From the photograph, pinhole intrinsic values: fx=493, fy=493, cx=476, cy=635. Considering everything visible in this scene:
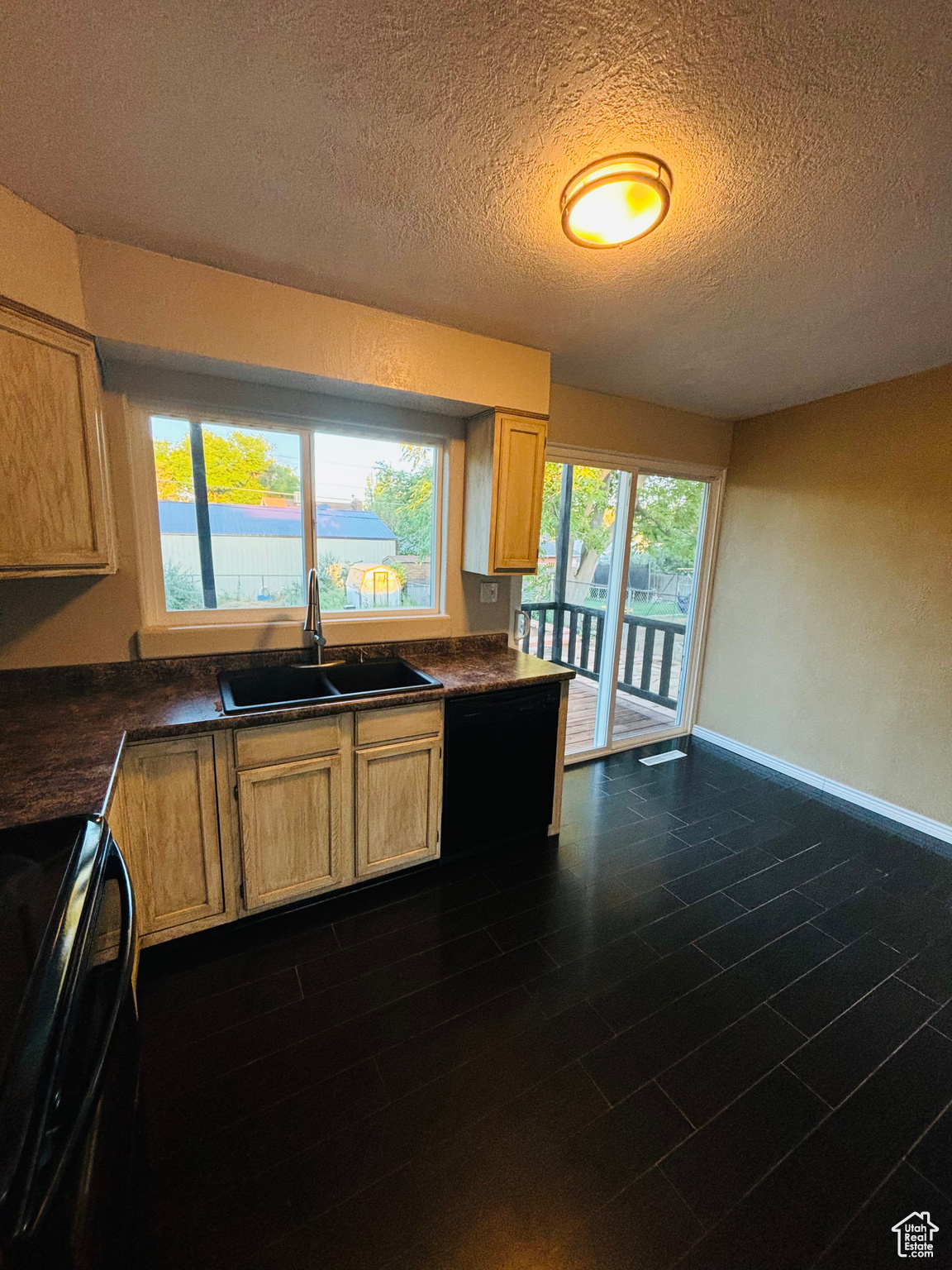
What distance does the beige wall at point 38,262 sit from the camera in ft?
4.58

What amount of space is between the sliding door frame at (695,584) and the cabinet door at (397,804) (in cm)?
153

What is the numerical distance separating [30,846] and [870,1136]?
2.18 metres

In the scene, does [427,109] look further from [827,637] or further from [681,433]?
[827,637]

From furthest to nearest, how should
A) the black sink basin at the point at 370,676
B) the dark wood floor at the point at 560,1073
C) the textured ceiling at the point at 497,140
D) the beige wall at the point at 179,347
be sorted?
the black sink basin at the point at 370,676
the beige wall at the point at 179,347
the dark wood floor at the point at 560,1073
the textured ceiling at the point at 497,140

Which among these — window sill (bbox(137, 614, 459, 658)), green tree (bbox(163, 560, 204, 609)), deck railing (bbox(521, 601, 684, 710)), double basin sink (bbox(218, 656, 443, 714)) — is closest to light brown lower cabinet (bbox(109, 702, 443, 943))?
double basin sink (bbox(218, 656, 443, 714))

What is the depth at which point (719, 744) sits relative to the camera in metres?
3.79

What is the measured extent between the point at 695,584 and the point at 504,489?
206 cm

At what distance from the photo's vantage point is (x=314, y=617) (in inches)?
89.2

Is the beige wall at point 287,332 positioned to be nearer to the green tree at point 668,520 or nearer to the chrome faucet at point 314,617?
the chrome faucet at point 314,617

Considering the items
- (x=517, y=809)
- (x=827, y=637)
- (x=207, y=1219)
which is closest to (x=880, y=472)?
(x=827, y=637)

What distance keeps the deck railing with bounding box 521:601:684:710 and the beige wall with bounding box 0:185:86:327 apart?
306 centimetres

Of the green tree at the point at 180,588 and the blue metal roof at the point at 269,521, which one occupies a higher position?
the blue metal roof at the point at 269,521

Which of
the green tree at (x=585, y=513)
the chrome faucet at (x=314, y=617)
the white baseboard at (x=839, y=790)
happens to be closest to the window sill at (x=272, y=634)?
the chrome faucet at (x=314, y=617)

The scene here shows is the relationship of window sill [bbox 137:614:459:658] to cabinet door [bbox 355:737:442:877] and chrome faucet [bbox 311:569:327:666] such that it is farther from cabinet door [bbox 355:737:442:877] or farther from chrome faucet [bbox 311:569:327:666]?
cabinet door [bbox 355:737:442:877]
